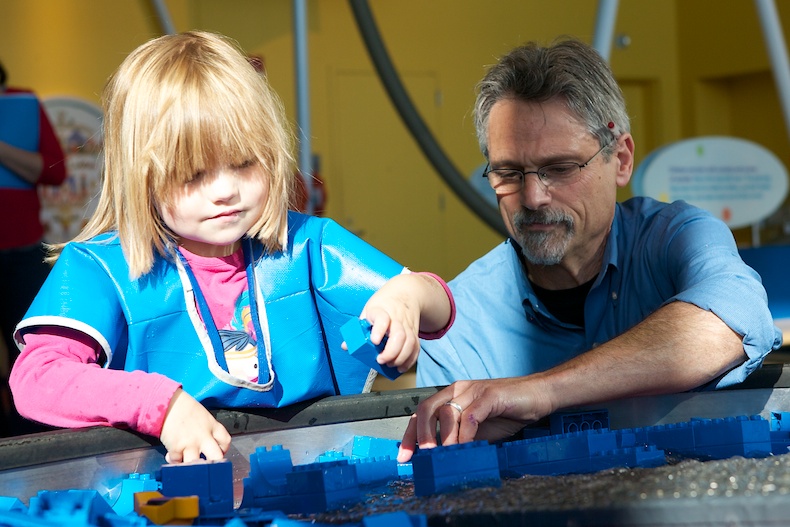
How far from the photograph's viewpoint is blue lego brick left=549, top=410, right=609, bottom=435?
3.23 ft

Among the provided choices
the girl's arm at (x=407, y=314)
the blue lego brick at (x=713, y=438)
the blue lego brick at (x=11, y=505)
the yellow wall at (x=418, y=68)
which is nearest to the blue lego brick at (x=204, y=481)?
the blue lego brick at (x=11, y=505)

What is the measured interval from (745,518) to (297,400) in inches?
24.8

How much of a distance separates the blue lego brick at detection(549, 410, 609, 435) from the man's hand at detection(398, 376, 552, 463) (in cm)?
3

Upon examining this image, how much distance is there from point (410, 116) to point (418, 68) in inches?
174

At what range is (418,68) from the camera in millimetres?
7672

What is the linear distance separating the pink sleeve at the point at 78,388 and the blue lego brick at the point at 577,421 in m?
0.38

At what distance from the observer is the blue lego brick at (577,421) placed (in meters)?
0.98

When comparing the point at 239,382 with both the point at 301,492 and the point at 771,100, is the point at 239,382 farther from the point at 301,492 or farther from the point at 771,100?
the point at 771,100

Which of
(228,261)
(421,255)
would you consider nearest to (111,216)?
(228,261)

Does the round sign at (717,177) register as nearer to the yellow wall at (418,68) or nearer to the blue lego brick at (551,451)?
the yellow wall at (418,68)

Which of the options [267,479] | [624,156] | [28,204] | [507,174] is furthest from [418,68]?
[267,479]

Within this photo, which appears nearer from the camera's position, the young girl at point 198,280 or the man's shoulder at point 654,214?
the young girl at point 198,280

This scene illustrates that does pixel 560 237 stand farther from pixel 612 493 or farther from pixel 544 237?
pixel 612 493

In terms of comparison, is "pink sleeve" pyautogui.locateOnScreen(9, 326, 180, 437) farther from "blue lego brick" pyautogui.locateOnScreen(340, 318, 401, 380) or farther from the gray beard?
the gray beard
